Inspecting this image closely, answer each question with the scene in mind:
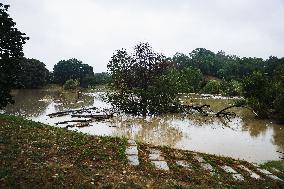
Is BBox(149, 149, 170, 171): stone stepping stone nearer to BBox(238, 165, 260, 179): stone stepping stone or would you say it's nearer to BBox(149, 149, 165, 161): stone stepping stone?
BBox(149, 149, 165, 161): stone stepping stone

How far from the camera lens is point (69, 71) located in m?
97.2

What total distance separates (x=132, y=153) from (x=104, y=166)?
2.18 metres

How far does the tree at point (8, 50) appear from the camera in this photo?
12.1 metres

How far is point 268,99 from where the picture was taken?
30.9 meters

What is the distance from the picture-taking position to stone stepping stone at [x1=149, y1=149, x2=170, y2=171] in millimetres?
11898

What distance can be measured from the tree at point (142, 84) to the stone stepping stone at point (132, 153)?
16.8 m

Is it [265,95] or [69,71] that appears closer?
[265,95]

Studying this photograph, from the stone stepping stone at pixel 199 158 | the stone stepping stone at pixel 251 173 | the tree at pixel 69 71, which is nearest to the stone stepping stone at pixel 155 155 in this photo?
the stone stepping stone at pixel 199 158

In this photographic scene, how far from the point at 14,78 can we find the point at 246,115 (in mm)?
24466

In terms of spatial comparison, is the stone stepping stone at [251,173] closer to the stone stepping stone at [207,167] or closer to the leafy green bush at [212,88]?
the stone stepping stone at [207,167]

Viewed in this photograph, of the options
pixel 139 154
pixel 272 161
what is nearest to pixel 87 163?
pixel 139 154

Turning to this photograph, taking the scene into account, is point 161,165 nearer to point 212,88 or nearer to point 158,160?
point 158,160

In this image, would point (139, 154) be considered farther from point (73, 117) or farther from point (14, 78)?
point (73, 117)

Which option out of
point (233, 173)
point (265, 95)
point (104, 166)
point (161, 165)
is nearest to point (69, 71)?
point (265, 95)
